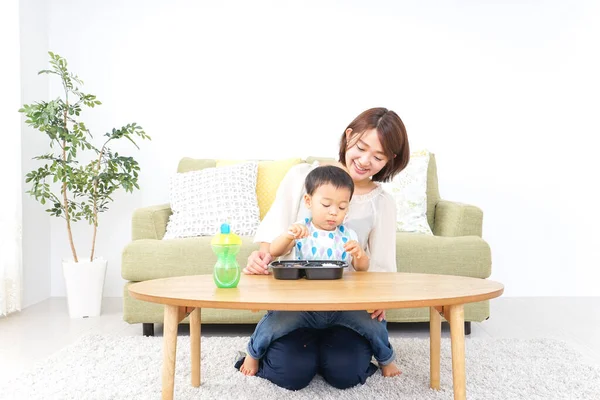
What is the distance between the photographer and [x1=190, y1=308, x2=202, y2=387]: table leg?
1938 mm

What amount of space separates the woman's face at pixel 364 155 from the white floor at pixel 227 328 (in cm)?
109

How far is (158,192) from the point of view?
388 cm

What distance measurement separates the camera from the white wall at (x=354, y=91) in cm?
386

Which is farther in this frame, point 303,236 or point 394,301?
point 303,236

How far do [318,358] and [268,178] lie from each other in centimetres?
154

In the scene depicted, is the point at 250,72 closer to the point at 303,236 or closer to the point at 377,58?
the point at 377,58

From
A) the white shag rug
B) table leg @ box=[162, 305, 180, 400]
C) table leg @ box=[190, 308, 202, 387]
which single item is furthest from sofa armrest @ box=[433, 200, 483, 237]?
table leg @ box=[162, 305, 180, 400]

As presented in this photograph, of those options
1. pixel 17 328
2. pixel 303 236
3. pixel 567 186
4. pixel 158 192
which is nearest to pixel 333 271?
pixel 303 236

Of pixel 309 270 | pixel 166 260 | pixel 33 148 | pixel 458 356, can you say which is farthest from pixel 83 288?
pixel 458 356

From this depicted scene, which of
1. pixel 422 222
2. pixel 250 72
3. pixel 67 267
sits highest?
pixel 250 72

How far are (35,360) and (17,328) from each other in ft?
2.18

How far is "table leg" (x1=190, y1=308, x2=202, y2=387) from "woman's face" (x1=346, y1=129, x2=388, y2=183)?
0.64 meters

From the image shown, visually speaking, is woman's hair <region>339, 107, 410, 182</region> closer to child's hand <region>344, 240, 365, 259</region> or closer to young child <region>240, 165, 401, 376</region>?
young child <region>240, 165, 401, 376</region>

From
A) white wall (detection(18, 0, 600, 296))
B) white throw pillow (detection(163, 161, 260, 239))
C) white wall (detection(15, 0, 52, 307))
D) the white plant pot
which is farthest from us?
white wall (detection(18, 0, 600, 296))
